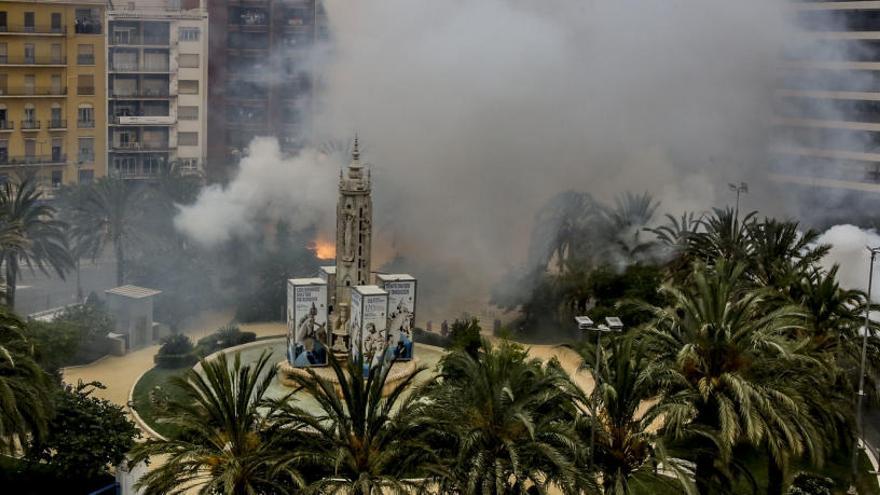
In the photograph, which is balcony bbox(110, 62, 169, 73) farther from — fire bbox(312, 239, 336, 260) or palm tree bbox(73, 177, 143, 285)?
fire bbox(312, 239, 336, 260)

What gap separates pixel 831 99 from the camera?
69.2 meters

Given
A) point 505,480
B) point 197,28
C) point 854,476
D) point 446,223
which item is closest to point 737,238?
point 854,476

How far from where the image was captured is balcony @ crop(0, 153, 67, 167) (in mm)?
75812

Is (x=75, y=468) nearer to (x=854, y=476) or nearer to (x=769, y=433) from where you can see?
(x=769, y=433)

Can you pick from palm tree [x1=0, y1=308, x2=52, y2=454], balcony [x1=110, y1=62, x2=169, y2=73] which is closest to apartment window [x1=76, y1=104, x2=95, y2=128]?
balcony [x1=110, y1=62, x2=169, y2=73]

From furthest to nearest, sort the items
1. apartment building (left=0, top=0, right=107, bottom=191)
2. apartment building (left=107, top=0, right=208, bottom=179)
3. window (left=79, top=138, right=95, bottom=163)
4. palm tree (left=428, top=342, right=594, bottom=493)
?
apartment building (left=107, top=0, right=208, bottom=179), window (left=79, top=138, right=95, bottom=163), apartment building (left=0, top=0, right=107, bottom=191), palm tree (left=428, top=342, right=594, bottom=493)

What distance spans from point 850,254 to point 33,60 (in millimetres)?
51401

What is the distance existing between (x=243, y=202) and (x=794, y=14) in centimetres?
3347

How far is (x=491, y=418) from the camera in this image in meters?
27.6

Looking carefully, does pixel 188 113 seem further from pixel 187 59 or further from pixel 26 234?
pixel 26 234

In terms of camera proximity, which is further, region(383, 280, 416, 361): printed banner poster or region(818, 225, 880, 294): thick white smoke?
region(818, 225, 880, 294): thick white smoke

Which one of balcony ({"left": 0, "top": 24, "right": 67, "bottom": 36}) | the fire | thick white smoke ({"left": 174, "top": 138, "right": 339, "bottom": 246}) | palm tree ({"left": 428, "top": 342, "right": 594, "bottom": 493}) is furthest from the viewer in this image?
balcony ({"left": 0, "top": 24, "right": 67, "bottom": 36})

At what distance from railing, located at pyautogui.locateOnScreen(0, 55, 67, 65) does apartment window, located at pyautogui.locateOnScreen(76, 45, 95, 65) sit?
0.92 m

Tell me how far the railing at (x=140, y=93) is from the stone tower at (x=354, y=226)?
38.3 metres
